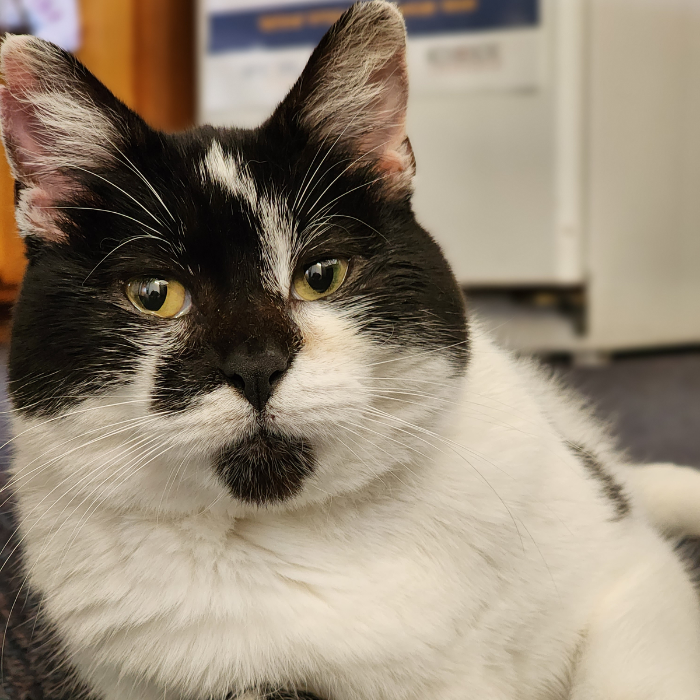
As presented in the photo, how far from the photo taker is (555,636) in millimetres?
792

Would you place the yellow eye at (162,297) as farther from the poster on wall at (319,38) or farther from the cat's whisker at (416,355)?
the poster on wall at (319,38)

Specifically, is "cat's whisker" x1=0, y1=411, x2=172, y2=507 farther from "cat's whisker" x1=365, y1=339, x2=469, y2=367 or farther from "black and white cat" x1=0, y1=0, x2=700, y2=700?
"cat's whisker" x1=365, y1=339, x2=469, y2=367

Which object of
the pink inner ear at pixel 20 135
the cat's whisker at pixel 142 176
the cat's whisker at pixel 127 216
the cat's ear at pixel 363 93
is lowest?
the cat's whisker at pixel 127 216

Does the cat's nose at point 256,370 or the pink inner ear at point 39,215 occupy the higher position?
the pink inner ear at point 39,215

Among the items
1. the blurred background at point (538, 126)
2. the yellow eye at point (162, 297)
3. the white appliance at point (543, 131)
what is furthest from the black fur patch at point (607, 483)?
the white appliance at point (543, 131)

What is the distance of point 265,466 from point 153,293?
0.20 meters

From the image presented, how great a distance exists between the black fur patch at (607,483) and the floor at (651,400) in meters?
0.40

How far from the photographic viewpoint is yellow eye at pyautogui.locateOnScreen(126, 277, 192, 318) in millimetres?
715

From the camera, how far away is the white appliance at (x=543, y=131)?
2.60 metres

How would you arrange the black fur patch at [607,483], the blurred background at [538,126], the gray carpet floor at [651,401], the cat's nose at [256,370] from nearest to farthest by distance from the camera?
1. the cat's nose at [256,370]
2. the black fur patch at [607,483]
3. the gray carpet floor at [651,401]
4. the blurred background at [538,126]

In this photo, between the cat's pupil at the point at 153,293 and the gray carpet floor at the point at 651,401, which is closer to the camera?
the cat's pupil at the point at 153,293

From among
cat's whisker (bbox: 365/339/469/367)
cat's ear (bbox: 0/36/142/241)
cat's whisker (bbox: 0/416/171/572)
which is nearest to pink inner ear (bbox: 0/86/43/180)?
cat's ear (bbox: 0/36/142/241)

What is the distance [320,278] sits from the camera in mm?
746

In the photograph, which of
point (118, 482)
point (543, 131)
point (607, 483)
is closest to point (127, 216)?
point (118, 482)
